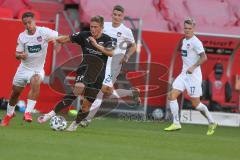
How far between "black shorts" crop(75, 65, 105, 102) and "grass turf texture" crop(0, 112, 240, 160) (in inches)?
28.6

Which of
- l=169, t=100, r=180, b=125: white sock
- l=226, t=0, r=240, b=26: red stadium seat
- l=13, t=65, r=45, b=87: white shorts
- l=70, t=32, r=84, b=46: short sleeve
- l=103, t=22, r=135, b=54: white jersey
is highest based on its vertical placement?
l=226, t=0, r=240, b=26: red stadium seat

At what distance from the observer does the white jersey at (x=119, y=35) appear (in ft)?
56.9

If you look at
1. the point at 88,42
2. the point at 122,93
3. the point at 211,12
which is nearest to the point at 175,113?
the point at 88,42

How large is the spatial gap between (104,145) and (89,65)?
3071 millimetres

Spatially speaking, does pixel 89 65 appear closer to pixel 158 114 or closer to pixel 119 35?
pixel 119 35

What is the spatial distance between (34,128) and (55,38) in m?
1.79

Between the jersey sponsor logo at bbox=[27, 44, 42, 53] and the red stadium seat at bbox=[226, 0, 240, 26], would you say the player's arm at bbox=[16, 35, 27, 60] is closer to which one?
the jersey sponsor logo at bbox=[27, 44, 42, 53]

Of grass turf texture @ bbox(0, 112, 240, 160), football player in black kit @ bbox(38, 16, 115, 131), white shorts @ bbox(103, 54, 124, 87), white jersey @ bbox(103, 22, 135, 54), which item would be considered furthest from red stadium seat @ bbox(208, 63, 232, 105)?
football player in black kit @ bbox(38, 16, 115, 131)

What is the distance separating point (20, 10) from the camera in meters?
22.3

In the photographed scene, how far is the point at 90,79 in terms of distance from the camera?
1465 centimetres

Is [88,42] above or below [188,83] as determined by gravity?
above

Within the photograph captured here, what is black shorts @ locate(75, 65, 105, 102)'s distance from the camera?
14508 millimetres

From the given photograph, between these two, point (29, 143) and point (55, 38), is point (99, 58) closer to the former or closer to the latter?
point (55, 38)

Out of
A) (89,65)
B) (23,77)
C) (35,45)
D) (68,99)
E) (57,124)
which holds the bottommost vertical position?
(57,124)
